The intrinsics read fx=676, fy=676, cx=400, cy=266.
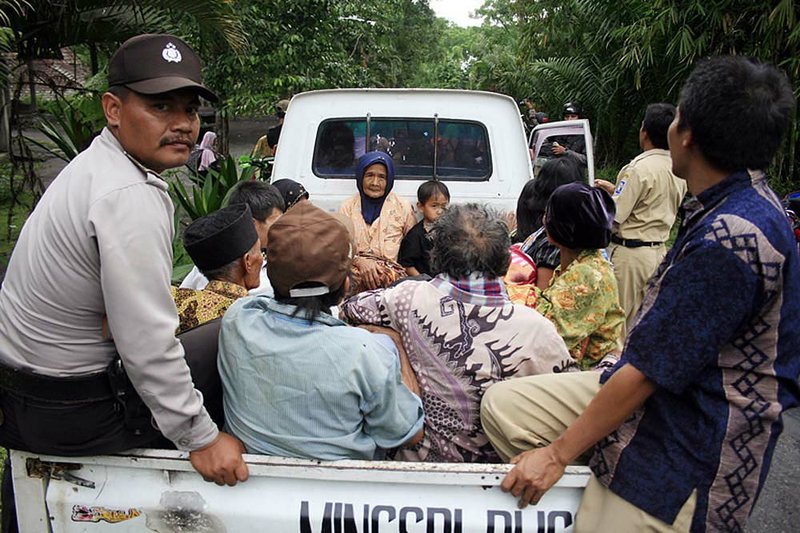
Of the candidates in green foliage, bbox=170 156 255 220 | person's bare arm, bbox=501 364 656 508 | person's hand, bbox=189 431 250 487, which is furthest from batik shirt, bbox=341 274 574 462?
green foliage, bbox=170 156 255 220

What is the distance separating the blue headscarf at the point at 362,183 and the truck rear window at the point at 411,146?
0.39 metres

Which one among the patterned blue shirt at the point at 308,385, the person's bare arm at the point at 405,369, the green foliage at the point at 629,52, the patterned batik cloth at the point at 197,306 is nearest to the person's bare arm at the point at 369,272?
the patterned batik cloth at the point at 197,306

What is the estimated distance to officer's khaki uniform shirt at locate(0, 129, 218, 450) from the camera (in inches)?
68.0

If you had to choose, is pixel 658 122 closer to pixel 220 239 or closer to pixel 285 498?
pixel 220 239

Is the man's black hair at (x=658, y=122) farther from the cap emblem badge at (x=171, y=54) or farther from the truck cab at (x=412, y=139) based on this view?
the cap emblem badge at (x=171, y=54)

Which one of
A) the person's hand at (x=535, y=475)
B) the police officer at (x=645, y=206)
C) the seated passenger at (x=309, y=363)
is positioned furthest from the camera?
the police officer at (x=645, y=206)

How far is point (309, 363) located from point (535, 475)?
0.69m

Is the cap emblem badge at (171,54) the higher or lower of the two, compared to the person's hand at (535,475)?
higher

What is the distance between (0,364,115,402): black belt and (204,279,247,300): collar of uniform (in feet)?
2.31

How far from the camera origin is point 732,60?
5.16ft

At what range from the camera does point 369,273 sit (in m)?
3.75

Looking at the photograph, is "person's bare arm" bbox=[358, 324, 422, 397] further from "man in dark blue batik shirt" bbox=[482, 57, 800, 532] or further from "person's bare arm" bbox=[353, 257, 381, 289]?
"person's bare arm" bbox=[353, 257, 381, 289]

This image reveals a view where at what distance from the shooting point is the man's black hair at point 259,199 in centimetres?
335

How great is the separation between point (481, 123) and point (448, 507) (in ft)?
10.5
